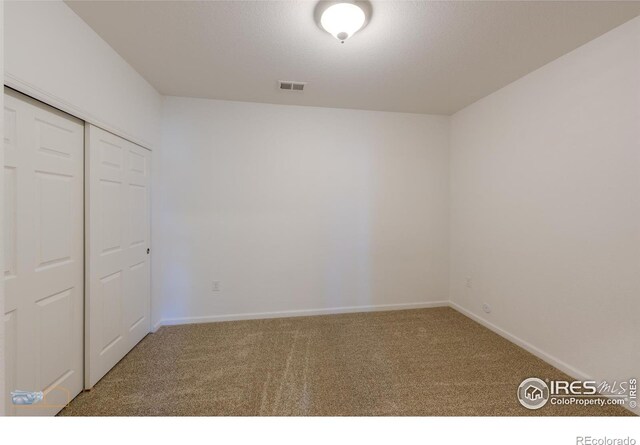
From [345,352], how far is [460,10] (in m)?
2.68

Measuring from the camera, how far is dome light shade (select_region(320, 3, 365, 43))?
153cm

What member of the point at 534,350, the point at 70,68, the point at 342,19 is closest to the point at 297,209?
the point at 342,19

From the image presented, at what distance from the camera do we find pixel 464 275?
3.17 metres

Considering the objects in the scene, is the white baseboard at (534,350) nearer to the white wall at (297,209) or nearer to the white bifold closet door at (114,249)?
the white wall at (297,209)

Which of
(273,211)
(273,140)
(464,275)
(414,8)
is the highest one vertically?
(414,8)

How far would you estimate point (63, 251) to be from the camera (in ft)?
5.37

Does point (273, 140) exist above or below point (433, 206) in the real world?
above

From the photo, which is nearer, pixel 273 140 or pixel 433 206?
pixel 273 140

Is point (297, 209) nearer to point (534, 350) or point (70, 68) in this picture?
point (70, 68)

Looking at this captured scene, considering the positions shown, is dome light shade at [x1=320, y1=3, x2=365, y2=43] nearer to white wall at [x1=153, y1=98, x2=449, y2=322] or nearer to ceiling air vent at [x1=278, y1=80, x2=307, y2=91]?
ceiling air vent at [x1=278, y1=80, x2=307, y2=91]

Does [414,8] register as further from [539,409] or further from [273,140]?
[539,409]

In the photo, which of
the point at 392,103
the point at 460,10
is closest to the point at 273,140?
the point at 392,103

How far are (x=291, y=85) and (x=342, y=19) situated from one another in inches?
41.7

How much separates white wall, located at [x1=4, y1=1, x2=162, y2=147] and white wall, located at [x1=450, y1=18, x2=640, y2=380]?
3511 millimetres
